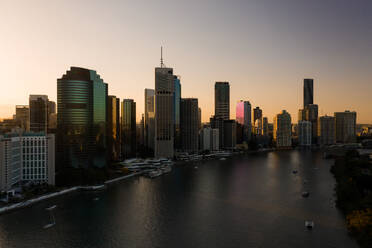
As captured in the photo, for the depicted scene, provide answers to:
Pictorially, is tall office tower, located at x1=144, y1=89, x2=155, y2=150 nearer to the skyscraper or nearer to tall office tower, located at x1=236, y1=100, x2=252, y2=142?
the skyscraper

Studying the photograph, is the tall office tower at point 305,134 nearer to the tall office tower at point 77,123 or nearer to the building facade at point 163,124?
the building facade at point 163,124

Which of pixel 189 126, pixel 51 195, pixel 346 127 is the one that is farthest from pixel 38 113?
pixel 346 127

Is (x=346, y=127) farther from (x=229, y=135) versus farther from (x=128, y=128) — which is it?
(x=128, y=128)

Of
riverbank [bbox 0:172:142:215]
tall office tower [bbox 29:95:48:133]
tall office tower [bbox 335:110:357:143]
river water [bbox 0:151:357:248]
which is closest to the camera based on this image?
river water [bbox 0:151:357:248]

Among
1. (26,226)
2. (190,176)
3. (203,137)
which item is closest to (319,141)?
(203,137)

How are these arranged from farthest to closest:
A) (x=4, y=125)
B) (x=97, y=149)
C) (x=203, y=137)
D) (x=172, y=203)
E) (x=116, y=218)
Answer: (x=203, y=137) → (x=4, y=125) → (x=97, y=149) → (x=172, y=203) → (x=116, y=218)

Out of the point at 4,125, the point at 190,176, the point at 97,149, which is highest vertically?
the point at 4,125

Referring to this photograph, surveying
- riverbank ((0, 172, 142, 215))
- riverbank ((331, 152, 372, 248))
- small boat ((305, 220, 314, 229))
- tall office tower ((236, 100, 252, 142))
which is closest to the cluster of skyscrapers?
riverbank ((0, 172, 142, 215))

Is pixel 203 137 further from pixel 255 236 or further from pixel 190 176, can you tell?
pixel 255 236
